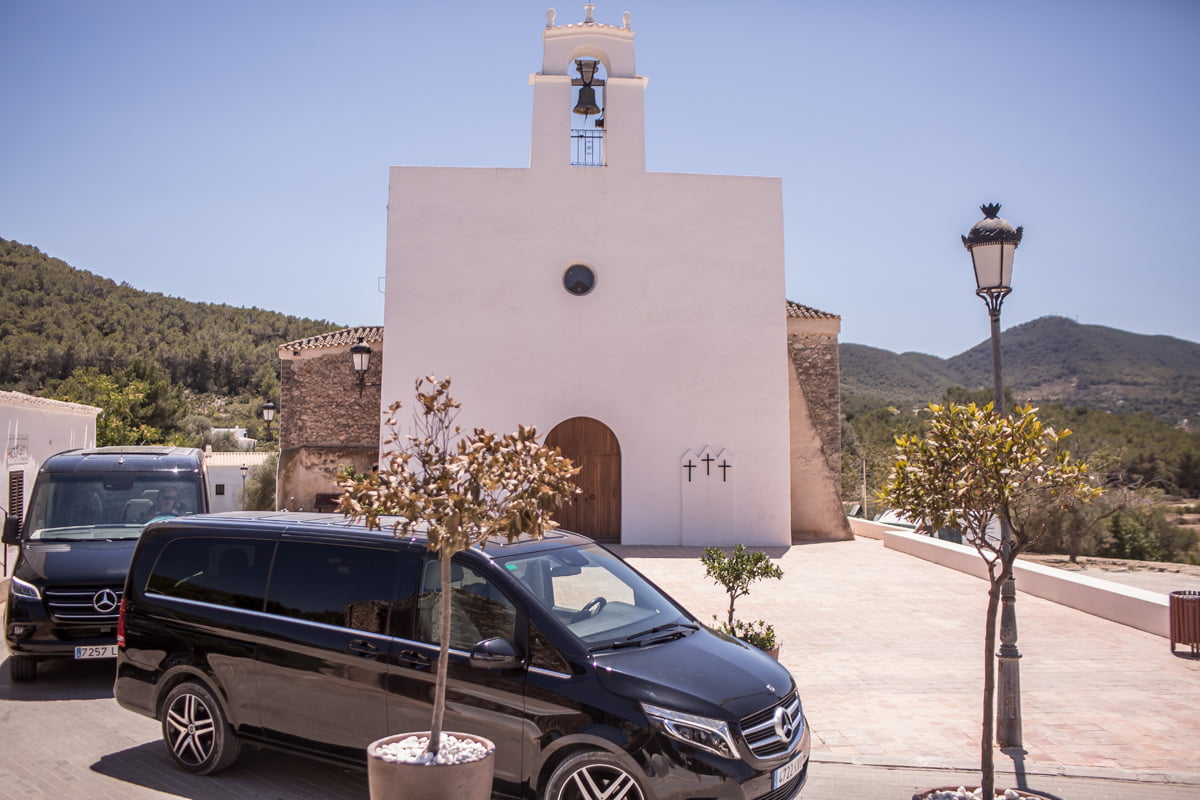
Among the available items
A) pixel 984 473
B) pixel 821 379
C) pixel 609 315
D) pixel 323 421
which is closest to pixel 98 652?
pixel 984 473

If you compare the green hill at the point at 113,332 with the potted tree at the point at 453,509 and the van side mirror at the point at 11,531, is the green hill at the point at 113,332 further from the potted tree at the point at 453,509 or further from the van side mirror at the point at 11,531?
the potted tree at the point at 453,509

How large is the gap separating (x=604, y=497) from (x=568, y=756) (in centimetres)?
1464

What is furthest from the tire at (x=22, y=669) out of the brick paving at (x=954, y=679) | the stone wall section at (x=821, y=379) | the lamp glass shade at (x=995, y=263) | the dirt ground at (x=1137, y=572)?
the dirt ground at (x=1137, y=572)

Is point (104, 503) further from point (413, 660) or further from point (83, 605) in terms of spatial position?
point (413, 660)

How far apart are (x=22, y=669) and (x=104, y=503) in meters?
1.87

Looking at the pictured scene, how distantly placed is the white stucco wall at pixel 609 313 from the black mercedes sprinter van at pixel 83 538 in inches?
363

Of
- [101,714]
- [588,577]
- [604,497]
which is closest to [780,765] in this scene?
[588,577]

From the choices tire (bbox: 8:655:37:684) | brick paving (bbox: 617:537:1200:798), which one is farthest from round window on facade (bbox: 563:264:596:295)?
tire (bbox: 8:655:37:684)

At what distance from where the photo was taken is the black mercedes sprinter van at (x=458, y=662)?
4199 mm

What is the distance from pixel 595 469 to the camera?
18.8m

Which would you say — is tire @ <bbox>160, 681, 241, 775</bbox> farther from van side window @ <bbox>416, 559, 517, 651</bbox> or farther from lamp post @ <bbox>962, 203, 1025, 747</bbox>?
lamp post @ <bbox>962, 203, 1025, 747</bbox>

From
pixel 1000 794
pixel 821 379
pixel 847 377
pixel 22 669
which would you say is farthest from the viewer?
pixel 847 377

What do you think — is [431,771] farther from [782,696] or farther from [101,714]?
[101,714]

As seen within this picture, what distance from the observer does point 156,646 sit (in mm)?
5758
